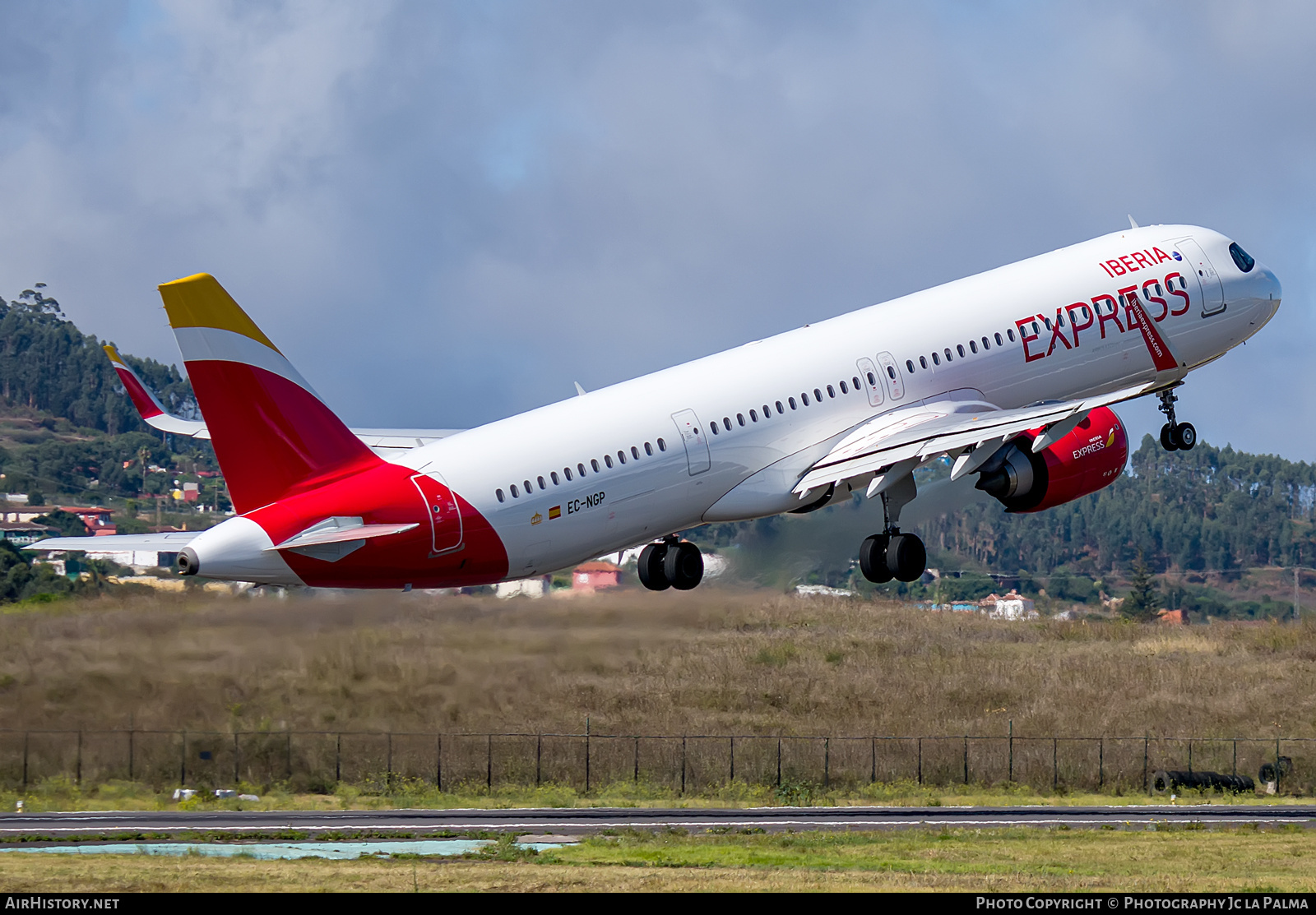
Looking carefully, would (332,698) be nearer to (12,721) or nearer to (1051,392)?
(12,721)

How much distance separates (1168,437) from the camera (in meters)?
49.0

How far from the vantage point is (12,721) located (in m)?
59.5

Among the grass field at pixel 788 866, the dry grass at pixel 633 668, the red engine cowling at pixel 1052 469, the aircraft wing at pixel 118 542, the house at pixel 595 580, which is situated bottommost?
the grass field at pixel 788 866

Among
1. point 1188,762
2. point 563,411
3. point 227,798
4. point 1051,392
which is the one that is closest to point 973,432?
point 1051,392

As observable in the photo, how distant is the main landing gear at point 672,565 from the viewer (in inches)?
1726

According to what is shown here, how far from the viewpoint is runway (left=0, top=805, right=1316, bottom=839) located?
65562 millimetres

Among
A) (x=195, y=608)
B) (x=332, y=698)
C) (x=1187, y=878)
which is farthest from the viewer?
(x=332, y=698)

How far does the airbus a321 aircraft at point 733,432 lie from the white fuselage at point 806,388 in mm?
52

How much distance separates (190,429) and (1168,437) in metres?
24.9

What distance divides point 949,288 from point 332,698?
79.9 feet

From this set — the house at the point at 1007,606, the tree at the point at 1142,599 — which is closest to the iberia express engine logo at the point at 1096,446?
the house at the point at 1007,606

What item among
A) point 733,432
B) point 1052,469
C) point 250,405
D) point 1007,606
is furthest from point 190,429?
point 1007,606

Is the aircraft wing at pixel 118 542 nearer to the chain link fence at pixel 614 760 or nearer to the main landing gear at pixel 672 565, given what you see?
the main landing gear at pixel 672 565

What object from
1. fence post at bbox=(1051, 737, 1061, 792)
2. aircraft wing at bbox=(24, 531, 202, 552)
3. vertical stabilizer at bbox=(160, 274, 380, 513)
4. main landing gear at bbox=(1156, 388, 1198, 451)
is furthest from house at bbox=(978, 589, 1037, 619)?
aircraft wing at bbox=(24, 531, 202, 552)
